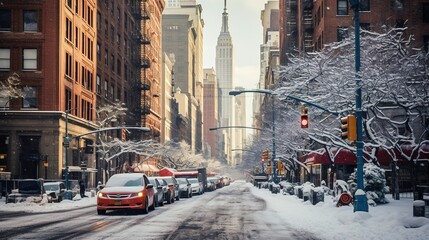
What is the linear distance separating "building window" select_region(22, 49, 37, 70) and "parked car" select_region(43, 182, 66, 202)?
49.9 ft

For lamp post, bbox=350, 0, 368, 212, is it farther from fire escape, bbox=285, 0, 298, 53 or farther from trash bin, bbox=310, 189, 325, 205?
fire escape, bbox=285, 0, 298, 53

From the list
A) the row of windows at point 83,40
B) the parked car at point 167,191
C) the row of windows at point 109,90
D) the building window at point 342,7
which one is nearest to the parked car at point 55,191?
the parked car at point 167,191

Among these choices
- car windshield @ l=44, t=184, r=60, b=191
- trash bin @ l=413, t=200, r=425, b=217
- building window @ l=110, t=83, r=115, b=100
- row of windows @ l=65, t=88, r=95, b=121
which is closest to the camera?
trash bin @ l=413, t=200, r=425, b=217

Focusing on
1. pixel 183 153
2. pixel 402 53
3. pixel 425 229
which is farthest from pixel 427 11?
pixel 183 153

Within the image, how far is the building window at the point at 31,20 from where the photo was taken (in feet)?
180

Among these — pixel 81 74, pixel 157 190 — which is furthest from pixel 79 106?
pixel 157 190

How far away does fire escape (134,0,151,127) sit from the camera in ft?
298

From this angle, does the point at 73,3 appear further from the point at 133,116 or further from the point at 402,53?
the point at 402,53

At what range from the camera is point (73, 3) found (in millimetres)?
60188

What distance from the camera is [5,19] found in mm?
54719

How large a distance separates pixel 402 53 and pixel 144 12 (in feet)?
226

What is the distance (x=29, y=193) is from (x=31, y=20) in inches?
837

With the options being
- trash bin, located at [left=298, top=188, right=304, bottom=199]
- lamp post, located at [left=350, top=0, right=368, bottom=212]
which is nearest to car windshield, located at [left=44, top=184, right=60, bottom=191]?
trash bin, located at [left=298, top=188, right=304, bottom=199]

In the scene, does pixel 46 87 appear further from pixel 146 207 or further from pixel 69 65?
pixel 146 207
